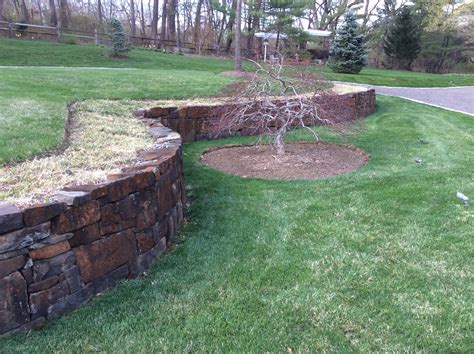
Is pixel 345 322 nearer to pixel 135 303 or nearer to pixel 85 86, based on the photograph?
pixel 135 303

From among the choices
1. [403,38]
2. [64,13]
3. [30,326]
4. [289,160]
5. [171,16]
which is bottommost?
[289,160]

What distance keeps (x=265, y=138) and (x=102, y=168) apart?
4766mm

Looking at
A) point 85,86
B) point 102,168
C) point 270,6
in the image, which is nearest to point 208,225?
point 102,168

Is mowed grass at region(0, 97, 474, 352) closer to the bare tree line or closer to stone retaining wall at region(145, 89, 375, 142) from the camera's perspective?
stone retaining wall at region(145, 89, 375, 142)

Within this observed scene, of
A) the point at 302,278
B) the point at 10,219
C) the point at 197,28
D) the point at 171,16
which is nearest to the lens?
the point at 10,219

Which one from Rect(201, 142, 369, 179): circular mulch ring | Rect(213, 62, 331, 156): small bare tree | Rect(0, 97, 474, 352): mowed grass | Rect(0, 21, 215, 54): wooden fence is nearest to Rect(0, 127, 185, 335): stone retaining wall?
Rect(0, 97, 474, 352): mowed grass

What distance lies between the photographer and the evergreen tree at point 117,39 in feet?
59.9

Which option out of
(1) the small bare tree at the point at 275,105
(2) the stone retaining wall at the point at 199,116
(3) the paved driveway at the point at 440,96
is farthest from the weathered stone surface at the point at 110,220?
(3) the paved driveway at the point at 440,96

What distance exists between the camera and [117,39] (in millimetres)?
18375

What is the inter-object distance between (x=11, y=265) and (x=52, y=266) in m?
0.24

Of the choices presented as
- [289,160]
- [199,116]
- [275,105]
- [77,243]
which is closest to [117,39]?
[199,116]

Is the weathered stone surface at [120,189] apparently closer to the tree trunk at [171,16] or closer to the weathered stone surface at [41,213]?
the weathered stone surface at [41,213]

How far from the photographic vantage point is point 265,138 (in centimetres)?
788

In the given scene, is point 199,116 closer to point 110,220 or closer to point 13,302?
point 110,220
